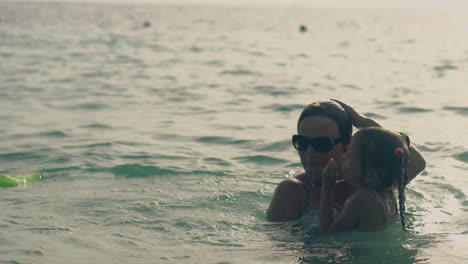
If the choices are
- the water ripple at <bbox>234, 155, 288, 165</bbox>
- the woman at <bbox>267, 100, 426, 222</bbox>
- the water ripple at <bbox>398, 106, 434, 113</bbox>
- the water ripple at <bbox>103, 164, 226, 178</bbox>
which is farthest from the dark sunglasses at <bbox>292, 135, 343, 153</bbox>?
the water ripple at <bbox>398, 106, 434, 113</bbox>

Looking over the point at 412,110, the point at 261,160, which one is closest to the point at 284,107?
the point at 412,110

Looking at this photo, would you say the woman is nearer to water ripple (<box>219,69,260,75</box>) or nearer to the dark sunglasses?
the dark sunglasses

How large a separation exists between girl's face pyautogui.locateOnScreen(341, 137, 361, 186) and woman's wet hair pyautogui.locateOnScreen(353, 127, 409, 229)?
3 centimetres

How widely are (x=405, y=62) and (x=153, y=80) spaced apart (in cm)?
956

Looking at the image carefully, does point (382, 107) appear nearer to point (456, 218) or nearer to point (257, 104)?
point (257, 104)

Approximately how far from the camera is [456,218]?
6.96 metres

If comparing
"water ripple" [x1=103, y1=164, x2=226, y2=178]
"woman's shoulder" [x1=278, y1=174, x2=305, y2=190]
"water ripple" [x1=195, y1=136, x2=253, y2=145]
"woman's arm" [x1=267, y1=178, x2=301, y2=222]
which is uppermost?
"woman's shoulder" [x1=278, y1=174, x2=305, y2=190]

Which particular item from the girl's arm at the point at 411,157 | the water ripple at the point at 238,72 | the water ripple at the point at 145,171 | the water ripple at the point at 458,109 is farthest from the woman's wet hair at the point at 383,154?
the water ripple at the point at 238,72

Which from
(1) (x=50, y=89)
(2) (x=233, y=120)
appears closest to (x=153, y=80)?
(1) (x=50, y=89)

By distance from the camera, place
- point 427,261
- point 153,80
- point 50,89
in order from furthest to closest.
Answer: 1. point 153,80
2. point 50,89
3. point 427,261

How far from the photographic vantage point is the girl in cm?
527

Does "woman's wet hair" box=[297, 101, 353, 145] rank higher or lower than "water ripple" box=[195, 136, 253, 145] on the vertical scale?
higher

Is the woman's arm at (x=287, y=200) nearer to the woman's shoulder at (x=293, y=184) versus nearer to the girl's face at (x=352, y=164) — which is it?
the woman's shoulder at (x=293, y=184)

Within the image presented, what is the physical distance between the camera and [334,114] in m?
5.85
